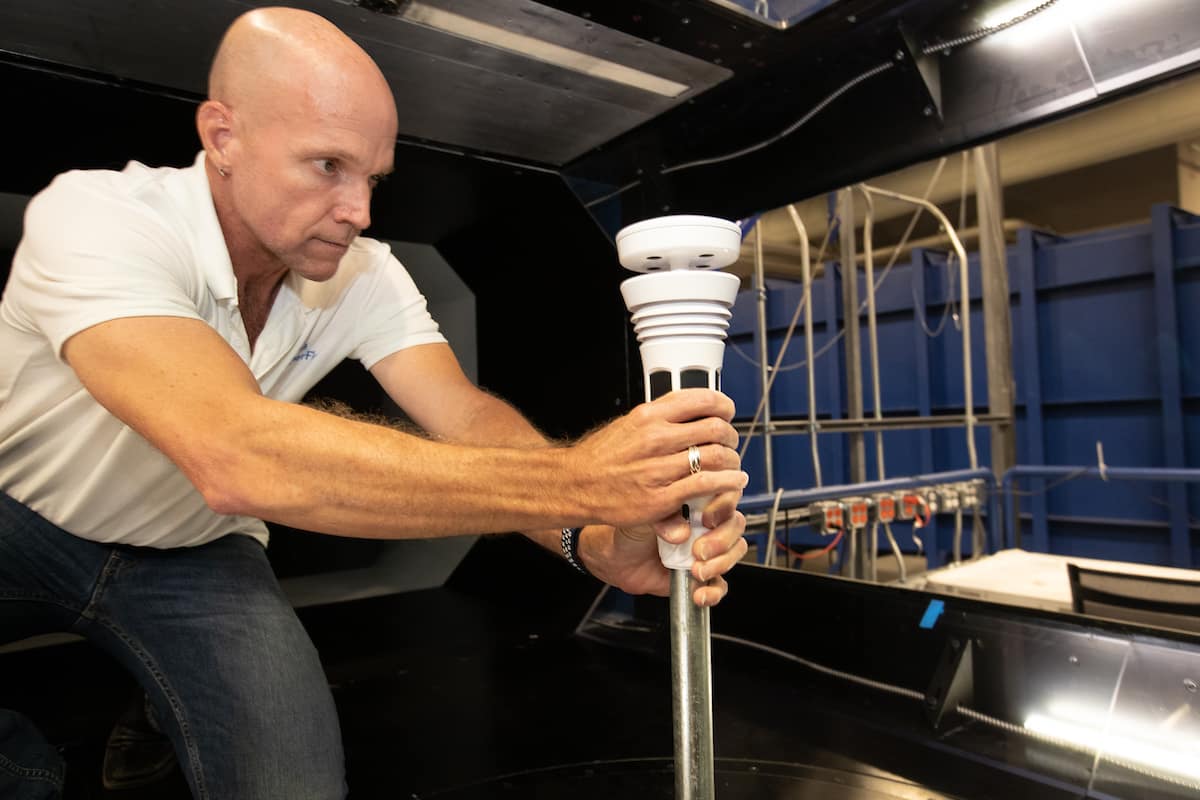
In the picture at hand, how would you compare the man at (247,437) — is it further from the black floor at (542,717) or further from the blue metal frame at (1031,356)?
the blue metal frame at (1031,356)

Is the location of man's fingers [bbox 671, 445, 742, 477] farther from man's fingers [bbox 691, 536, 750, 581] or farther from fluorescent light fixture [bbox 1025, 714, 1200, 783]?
fluorescent light fixture [bbox 1025, 714, 1200, 783]

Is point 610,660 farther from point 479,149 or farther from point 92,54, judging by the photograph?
point 92,54

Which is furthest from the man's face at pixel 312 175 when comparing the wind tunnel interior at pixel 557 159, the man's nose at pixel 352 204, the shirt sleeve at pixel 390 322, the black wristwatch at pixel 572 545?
the black wristwatch at pixel 572 545

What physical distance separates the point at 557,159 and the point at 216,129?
37.2 inches

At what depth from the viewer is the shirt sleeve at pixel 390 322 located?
117 cm

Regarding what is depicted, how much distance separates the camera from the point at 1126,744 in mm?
1201

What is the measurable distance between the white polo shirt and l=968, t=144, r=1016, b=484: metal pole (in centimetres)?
236

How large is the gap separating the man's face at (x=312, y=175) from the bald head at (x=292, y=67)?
12 mm

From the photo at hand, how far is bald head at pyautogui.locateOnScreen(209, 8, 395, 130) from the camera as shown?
857mm

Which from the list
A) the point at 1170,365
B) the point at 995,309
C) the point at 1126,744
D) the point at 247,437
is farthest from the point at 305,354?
the point at 1170,365

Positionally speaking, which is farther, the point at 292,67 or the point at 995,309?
the point at 995,309

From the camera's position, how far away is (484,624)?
80.7 inches

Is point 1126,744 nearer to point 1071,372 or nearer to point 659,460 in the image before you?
point 659,460

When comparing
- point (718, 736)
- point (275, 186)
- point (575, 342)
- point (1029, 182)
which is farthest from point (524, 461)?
point (1029, 182)
